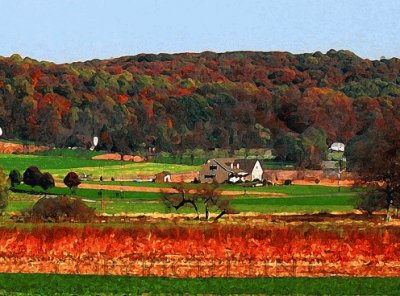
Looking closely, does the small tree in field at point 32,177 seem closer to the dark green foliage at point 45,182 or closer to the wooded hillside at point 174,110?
the dark green foliage at point 45,182

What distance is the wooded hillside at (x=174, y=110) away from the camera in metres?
146

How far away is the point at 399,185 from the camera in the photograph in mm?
64500

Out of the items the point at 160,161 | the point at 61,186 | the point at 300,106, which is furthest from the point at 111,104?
the point at 61,186

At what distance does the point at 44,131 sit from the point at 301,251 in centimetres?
10712

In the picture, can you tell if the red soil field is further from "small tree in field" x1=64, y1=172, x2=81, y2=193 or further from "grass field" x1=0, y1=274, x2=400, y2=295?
"small tree in field" x1=64, y1=172, x2=81, y2=193

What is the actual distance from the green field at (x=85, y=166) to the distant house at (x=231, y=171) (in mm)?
2988

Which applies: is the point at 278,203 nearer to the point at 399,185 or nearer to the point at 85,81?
the point at 399,185

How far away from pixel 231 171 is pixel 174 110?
5877 cm

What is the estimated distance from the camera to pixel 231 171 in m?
109

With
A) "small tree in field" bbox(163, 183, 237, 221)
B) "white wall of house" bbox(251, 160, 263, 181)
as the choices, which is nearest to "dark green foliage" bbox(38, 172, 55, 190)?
"small tree in field" bbox(163, 183, 237, 221)

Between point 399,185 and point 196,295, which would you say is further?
point 399,185

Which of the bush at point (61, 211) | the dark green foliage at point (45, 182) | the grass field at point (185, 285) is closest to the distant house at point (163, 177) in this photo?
the dark green foliage at point (45, 182)

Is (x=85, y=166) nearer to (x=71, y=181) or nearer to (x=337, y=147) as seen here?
(x=71, y=181)

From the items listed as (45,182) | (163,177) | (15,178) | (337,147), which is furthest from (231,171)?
(337,147)
